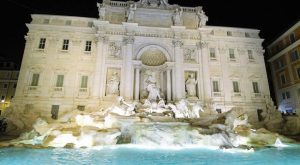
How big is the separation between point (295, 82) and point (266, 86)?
225 inches

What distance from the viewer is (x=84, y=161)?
7.80 m

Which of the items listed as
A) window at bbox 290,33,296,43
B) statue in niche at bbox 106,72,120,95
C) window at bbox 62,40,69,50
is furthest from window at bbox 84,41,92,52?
window at bbox 290,33,296,43

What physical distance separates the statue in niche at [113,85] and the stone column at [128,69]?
1032 millimetres

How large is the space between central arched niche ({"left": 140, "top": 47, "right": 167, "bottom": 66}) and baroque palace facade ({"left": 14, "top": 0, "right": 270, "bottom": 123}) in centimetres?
13

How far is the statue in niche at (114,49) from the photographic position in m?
24.1

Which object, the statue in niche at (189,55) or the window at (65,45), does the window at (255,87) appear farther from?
the window at (65,45)

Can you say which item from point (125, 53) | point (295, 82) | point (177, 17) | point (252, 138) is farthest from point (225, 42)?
point (252, 138)

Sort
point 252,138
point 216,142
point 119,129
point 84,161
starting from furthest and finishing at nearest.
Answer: point 252,138, point 119,129, point 216,142, point 84,161

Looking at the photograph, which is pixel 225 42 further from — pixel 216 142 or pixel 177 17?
pixel 216 142

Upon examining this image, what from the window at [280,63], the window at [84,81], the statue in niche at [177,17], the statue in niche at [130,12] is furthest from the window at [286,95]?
the window at [84,81]

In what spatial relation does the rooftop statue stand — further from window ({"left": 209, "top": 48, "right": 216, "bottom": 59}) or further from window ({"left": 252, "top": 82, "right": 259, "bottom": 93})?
window ({"left": 252, "top": 82, "right": 259, "bottom": 93})

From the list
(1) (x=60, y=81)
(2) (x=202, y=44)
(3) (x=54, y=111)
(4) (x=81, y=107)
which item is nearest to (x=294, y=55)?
(2) (x=202, y=44)

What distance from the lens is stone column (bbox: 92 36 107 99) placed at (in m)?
22.2

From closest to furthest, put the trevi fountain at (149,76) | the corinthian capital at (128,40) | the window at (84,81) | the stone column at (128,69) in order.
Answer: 1. the trevi fountain at (149,76)
2. the stone column at (128,69)
3. the window at (84,81)
4. the corinthian capital at (128,40)
